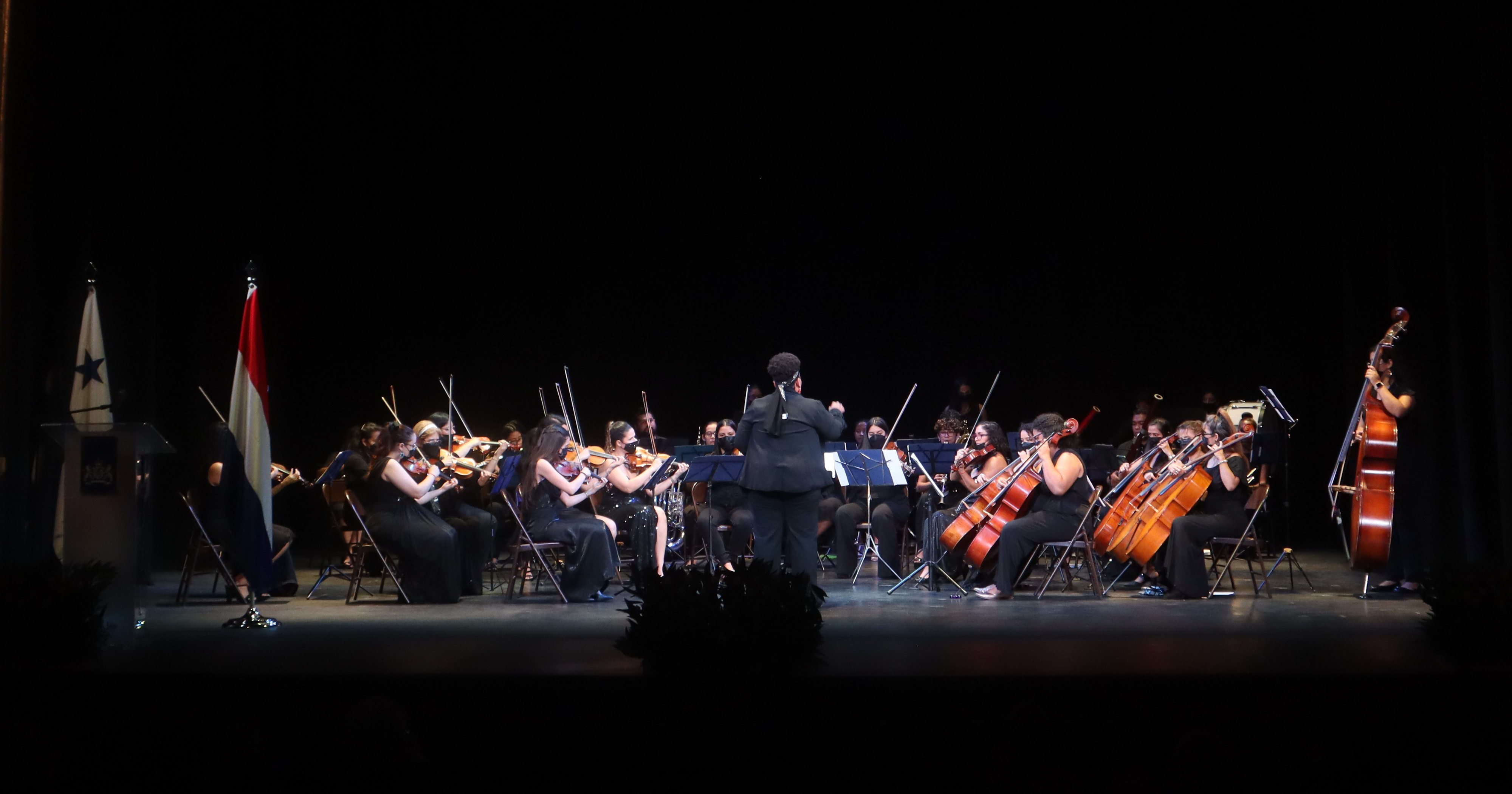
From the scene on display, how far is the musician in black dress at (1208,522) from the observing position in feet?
22.5

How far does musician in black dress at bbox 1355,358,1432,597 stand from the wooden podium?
6659 millimetres

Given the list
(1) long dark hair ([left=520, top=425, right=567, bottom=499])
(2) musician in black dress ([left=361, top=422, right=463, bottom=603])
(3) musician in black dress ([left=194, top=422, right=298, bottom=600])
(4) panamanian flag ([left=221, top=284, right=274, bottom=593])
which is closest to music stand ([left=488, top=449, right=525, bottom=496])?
(1) long dark hair ([left=520, top=425, right=567, bottom=499])

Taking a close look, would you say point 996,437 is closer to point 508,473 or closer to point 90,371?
point 508,473

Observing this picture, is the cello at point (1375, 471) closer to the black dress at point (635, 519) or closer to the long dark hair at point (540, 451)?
the black dress at point (635, 519)

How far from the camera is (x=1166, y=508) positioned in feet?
22.8

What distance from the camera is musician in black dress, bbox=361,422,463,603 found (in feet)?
22.7

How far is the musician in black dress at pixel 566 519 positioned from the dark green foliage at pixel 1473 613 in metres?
4.58

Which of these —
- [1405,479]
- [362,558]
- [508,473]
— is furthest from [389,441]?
[1405,479]

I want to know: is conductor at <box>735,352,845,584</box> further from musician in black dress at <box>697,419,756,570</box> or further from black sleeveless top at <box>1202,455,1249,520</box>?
black sleeveless top at <box>1202,455,1249,520</box>

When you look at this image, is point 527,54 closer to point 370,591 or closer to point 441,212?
point 441,212

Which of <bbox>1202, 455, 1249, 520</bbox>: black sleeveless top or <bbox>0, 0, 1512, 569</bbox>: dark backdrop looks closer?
<bbox>1202, 455, 1249, 520</bbox>: black sleeveless top

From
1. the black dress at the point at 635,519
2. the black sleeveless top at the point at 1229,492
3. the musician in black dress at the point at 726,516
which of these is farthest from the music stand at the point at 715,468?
the black sleeveless top at the point at 1229,492

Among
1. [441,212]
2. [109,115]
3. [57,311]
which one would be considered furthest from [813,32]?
[57,311]

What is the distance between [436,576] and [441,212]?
4.52 metres
